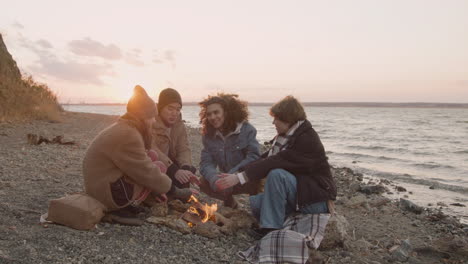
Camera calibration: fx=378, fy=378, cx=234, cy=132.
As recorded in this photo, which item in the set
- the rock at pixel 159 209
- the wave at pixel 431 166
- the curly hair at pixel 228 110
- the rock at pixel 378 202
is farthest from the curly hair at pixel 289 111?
the wave at pixel 431 166

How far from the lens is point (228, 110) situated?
5.30m

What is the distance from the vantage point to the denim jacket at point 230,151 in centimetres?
538

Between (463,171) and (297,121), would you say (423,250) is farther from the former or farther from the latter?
(463,171)

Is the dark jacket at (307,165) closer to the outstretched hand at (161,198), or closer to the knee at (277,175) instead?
the knee at (277,175)

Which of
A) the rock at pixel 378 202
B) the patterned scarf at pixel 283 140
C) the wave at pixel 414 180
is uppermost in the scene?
the patterned scarf at pixel 283 140

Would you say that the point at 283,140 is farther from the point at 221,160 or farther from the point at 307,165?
the point at 221,160

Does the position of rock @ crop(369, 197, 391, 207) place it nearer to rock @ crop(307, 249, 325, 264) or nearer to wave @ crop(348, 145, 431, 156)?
rock @ crop(307, 249, 325, 264)

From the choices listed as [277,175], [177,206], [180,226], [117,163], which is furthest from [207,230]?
[117,163]

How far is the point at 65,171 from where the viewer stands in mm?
7008

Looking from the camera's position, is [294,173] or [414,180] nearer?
[294,173]

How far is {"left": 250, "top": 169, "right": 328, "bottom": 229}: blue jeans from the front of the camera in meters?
4.36

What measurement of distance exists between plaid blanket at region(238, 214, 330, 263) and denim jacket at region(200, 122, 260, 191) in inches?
52.4

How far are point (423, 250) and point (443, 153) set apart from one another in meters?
16.4

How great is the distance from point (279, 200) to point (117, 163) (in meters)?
1.85
